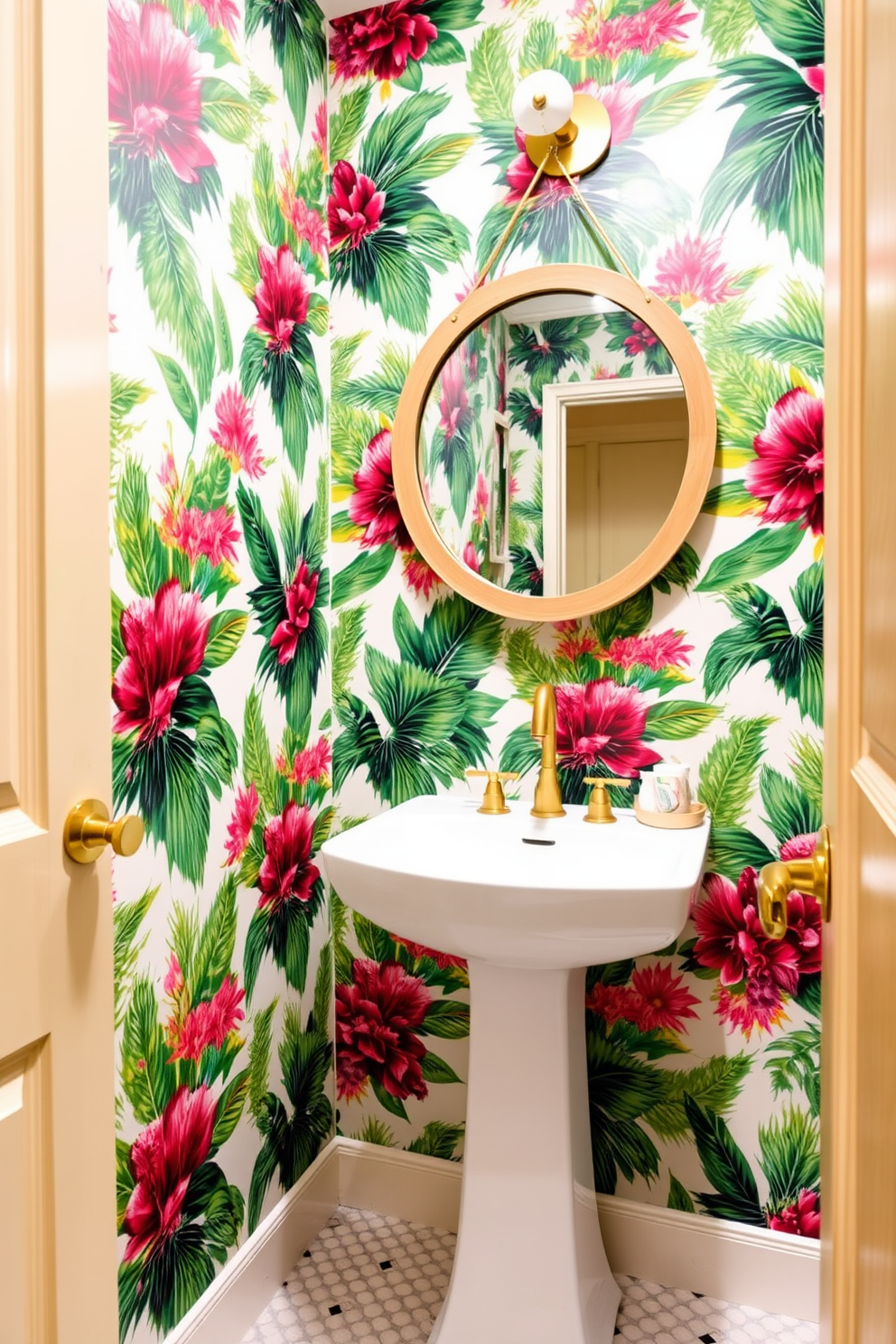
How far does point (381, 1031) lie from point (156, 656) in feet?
3.29

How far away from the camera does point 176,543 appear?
4.42 ft

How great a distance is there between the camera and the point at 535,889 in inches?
47.2

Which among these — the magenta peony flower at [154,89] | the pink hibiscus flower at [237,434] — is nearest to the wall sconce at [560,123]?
the magenta peony flower at [154,89]

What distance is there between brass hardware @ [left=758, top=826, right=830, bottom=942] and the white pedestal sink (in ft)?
1.62

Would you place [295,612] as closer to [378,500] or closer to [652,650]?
[378,500]

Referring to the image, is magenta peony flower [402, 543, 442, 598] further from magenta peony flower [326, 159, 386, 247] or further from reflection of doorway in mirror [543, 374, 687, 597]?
magenta peony flower [326, 159, 386, 247]

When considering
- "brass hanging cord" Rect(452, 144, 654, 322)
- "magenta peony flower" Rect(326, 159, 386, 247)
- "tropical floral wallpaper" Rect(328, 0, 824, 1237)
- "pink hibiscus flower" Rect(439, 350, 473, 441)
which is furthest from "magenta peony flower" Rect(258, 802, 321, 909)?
"magenta peony flower" Rect(326, 159, 386, 247)

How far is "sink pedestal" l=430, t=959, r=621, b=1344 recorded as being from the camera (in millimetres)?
1419

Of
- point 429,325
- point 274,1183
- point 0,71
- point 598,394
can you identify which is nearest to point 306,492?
point 429,325

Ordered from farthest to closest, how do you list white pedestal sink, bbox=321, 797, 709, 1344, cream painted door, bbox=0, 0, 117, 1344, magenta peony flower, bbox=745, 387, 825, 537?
magenta peony flower, bbox=745, 387, 825, 537, white pedestal sink, bbox=321, 797, 709, 1344, cream painted door, bbox=0, 0, 117, 1344

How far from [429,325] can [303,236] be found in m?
0.30

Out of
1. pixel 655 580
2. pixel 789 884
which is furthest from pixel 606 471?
pixel 789 884

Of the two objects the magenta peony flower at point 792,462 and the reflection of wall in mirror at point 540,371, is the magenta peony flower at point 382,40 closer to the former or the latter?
the reflection of wall in mirror at point 540,371

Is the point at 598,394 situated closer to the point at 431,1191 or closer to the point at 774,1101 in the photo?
the point at 774,1101
